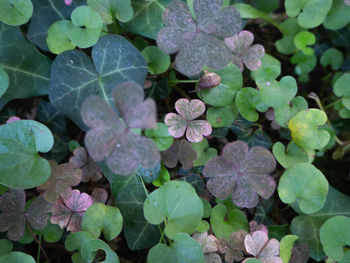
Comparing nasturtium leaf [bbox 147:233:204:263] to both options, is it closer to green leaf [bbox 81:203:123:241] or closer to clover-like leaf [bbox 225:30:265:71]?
green leaf [bbox 81:203:123:241]

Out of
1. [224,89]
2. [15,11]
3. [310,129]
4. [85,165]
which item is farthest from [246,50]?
[15,11]

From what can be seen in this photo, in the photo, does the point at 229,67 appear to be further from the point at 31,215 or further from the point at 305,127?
the point at 31,215

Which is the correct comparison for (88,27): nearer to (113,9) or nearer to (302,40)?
(113,9)

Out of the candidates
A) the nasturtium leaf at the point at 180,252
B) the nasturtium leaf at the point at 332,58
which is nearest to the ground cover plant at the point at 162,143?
the nasturtium leaf at the point at 180,252

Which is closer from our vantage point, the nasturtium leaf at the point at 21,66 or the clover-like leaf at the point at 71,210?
the clover-like leaf at the point at 71,210

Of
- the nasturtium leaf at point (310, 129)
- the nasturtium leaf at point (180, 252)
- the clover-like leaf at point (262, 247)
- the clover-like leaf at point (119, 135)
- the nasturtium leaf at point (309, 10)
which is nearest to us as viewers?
the clover-like leaf at point (119, 135)

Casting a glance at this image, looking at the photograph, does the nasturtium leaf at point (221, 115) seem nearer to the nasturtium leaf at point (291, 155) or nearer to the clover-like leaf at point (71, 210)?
the nasturtium leaf at point (291, 155)
